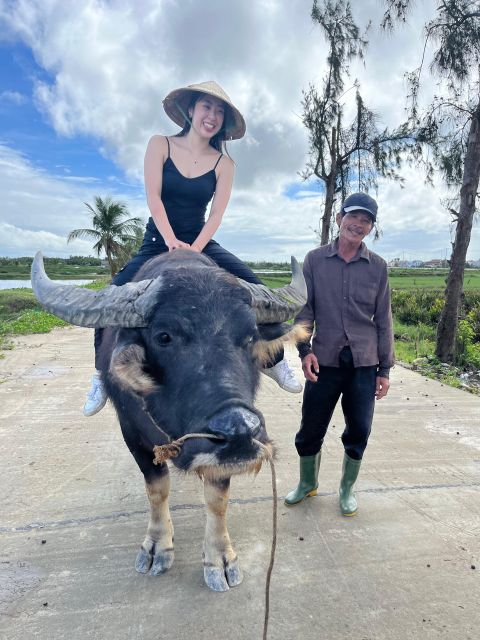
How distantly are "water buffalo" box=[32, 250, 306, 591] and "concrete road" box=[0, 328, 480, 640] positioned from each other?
250 millimetres

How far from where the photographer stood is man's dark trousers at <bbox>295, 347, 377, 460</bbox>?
3.17 metres

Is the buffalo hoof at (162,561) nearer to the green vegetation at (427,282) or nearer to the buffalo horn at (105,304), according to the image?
the buffalo horn at (105,304)

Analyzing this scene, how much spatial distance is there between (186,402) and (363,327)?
169 centimetres

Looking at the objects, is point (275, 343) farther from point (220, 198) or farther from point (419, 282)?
point (419, 282)

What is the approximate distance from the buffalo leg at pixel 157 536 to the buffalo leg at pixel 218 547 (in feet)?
0.79

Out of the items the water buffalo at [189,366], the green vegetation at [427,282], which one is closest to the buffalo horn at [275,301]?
the water buffalo at [189,366]

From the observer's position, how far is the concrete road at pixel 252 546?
2217 mm

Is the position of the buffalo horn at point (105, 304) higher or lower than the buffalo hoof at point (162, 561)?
higher

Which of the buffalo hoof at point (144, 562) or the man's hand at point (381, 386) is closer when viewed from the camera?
the buffalo hoof at point (144, 562)

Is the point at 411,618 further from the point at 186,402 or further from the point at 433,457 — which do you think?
the point at 433,457

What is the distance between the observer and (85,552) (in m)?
2.73

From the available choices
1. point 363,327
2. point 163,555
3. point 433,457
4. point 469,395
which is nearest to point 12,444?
point 163,555

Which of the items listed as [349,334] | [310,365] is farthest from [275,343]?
[349,334]

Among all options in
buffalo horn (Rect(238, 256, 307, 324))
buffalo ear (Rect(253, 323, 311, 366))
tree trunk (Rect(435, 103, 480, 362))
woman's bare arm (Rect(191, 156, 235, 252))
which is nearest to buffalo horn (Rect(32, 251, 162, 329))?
buffalo horn (Rect(238, 256, 307, 324))
